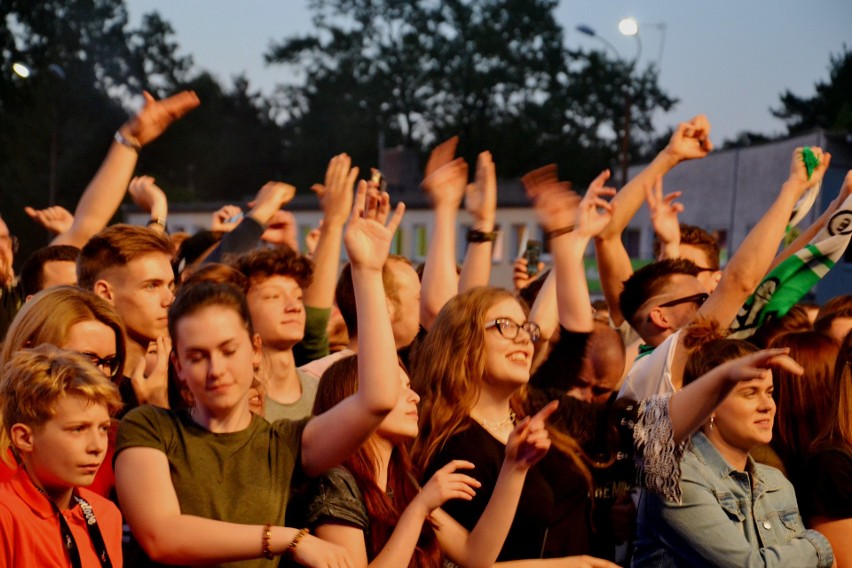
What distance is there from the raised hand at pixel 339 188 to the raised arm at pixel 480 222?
2.13 ft

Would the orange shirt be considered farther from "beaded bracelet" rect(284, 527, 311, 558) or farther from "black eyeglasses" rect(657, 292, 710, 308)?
"black eyeglasses" rect(657, 292, 710, 308)

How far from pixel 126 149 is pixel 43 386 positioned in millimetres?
3309

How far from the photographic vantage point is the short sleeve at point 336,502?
12.0 ft

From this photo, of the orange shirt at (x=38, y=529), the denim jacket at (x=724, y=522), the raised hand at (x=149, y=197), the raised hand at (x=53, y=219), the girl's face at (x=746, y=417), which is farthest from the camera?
the raised hand at (x=53, y=219)

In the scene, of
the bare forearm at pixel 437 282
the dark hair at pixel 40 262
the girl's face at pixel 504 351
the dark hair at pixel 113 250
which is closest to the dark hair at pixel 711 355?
the girl's face at pixel 504 351

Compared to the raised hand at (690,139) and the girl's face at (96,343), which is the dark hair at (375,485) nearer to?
the girl's face at (96,343)

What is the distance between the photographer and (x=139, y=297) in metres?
5.07

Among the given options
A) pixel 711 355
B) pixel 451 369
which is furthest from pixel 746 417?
pixel 451 369

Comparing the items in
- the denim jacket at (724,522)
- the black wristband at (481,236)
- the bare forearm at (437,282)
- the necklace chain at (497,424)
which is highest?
the black wristband at (481,236)

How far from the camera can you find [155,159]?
7900 centimetres

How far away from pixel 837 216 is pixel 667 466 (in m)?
2.38

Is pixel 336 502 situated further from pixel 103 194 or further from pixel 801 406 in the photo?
pixel 103 194

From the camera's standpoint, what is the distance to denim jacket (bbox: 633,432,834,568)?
4270mm

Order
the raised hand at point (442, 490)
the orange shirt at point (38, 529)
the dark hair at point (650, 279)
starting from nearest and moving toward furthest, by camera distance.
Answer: the orange shirt at point (38, 529)
the raised hand at point (442, 490)
the dark hair at point (650, 279)
